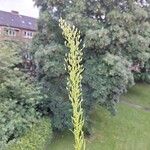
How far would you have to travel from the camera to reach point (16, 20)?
57.2m

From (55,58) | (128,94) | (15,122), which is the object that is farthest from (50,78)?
(128,94)

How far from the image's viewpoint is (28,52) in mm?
21703

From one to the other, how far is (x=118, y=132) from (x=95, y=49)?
5114 mm

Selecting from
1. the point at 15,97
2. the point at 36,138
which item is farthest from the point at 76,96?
the point at 15,97

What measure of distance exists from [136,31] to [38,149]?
8169 mm

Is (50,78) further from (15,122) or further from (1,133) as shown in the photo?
(1,133)

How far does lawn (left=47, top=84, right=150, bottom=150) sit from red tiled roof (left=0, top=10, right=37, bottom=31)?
30.4 metres

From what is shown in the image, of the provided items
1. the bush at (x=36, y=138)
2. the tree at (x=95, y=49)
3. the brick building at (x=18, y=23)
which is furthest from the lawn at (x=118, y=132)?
the brick building at (x=18, y=23)

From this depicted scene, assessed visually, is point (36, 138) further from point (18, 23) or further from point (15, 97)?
point (18, 23)

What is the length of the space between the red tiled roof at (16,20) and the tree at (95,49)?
110 ft

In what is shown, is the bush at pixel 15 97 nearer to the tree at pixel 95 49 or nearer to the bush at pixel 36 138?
the bush at pixel 36 138

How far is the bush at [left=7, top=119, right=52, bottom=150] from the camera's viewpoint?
15350 mm

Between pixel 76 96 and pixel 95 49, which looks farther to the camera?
pixel 95 49

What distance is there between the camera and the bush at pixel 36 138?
15.4 metres
